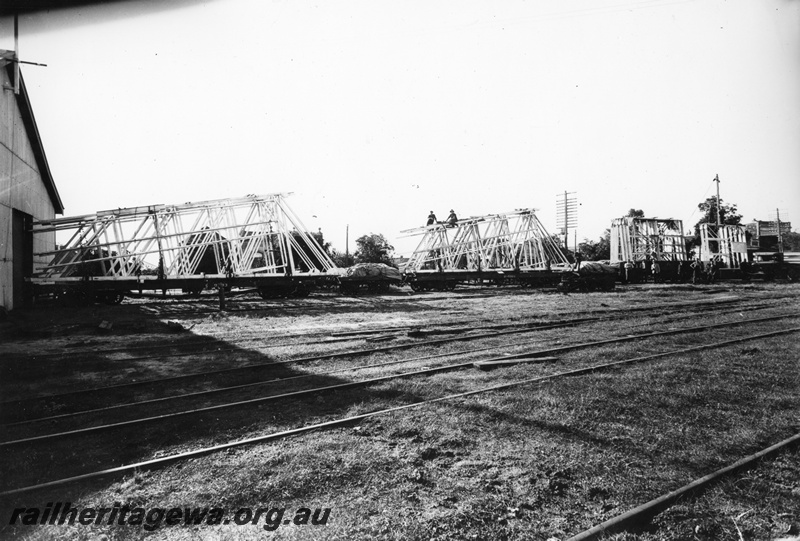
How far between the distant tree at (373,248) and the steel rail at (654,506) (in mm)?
38679

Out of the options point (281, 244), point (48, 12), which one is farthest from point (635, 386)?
point (281, 244)

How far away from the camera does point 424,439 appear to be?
4.04 metres

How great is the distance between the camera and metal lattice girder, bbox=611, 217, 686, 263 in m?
30.7

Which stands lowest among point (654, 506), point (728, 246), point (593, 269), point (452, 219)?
point (654, 506)

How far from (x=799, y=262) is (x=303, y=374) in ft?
123

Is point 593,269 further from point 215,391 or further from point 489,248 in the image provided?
point 215,391

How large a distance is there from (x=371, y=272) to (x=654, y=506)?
20765 mm

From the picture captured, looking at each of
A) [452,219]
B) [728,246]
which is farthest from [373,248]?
Result: [728,246]

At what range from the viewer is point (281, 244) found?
20344mm

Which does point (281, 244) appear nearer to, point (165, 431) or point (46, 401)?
point (46, 401)

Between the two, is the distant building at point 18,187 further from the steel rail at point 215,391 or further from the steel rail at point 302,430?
the steel rail at point 302,430

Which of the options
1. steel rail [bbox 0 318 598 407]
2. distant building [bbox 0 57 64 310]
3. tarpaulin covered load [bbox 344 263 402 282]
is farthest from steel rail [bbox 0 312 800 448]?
tarpaulin covered load [bbox 344 263 402 282]

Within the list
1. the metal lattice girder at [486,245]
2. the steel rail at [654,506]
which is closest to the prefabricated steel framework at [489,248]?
the metal lattice girder at [486,245]

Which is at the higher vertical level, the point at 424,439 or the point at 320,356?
the point at 320,356
